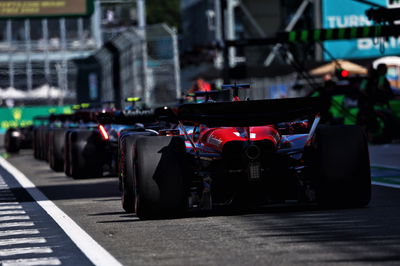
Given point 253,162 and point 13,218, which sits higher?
point 253,162

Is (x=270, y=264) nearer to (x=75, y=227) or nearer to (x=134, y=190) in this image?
(x=75, y=227)

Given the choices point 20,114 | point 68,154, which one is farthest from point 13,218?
point 20,114

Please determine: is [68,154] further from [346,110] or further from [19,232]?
[19,232]

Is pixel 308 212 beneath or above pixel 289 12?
beneath

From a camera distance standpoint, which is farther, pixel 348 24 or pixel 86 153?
pixel 348 24

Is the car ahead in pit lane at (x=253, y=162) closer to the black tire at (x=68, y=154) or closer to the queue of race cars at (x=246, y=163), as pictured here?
the queue of race cars at (x=246, y=163)

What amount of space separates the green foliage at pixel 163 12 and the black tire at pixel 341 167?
386 ft

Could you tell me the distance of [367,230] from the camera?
9633mm

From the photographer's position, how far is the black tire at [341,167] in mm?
11547

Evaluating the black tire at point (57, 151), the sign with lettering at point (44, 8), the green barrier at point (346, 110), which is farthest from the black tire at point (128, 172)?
the sign with lettering at point (44, 8)

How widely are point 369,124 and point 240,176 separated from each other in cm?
1685

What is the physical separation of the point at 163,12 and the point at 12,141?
93.6 m

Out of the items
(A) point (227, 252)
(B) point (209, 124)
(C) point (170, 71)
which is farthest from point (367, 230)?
(C) point (170, 71)

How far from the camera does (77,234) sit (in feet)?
34.1
